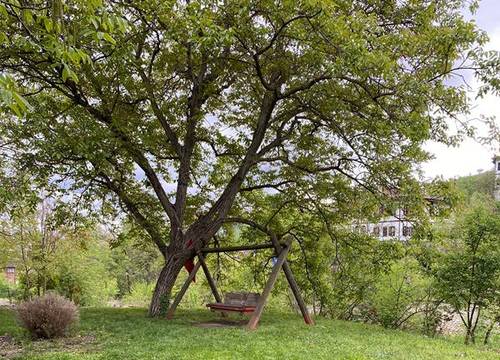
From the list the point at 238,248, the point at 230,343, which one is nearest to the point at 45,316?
the point at 230,343

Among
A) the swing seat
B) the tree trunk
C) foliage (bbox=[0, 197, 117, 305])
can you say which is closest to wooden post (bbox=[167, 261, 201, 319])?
the tree trunk

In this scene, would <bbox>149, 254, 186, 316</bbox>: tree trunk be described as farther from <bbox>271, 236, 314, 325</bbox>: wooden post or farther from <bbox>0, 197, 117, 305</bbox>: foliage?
<bbox>0, 197, 117, 305</bbox>: foliage

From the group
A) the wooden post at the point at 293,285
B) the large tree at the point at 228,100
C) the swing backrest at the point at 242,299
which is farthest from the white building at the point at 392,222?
the swing backrest at the point at 242,299

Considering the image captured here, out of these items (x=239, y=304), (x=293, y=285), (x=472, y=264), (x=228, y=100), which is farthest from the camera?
(x=228, y=100)

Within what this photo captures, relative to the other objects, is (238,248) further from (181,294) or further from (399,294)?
(399,294)

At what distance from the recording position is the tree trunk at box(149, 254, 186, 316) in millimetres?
10344

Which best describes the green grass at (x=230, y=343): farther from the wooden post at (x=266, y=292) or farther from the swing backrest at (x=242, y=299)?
the swing backrest at (x=242, y=299)

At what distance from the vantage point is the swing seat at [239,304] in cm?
896

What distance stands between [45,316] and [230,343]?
2.81 metres

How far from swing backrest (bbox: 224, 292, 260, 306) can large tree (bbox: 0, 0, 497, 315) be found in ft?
4.49

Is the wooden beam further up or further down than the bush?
further up

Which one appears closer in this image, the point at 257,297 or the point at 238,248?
the point at 257,297

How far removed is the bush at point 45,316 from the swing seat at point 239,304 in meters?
3.20

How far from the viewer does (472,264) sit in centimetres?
1034
